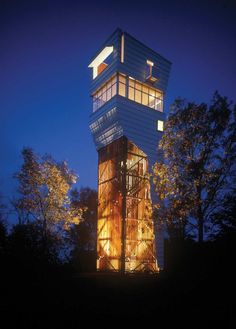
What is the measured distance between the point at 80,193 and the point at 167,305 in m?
34.6

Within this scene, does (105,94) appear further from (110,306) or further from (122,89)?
(110,306)

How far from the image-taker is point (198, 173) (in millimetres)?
16922

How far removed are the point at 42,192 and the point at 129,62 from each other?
14.8m

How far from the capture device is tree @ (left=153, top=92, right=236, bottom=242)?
16.8 meters

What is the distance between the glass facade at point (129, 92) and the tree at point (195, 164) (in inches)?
371

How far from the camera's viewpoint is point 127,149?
26469 mm

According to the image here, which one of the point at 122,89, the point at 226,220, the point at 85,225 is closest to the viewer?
the point at 226,220

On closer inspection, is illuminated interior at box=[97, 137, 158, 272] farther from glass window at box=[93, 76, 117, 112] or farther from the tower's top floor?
the tower's top floor

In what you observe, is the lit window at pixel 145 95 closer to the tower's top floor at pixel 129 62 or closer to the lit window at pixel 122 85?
the tower's top floor at pixel 129 62

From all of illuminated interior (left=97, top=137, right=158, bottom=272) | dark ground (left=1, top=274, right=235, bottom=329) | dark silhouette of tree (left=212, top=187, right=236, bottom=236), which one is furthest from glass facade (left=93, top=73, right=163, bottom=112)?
dark ground (left=1, top=274, right=235, bottom=329)

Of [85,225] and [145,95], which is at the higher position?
[145,95]

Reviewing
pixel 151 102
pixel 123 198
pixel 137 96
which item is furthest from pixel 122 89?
pixel 123 198

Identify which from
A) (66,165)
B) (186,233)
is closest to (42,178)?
(66,165)

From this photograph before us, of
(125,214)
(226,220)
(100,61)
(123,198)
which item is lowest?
(226,220)
